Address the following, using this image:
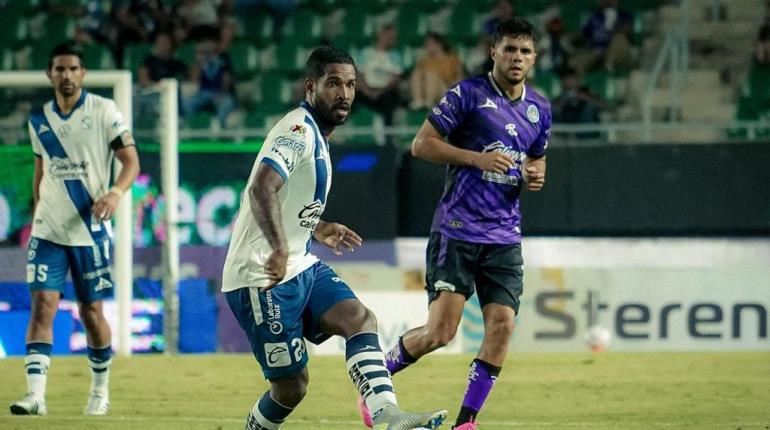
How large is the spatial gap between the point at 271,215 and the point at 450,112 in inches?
86.0

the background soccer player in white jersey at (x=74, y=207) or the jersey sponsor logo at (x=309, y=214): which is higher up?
the jersey sponsor logo at (x=309, y=214)

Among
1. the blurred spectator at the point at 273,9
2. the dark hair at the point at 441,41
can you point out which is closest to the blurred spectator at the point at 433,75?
the dark hair at the point at 441,41

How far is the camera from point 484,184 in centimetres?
784

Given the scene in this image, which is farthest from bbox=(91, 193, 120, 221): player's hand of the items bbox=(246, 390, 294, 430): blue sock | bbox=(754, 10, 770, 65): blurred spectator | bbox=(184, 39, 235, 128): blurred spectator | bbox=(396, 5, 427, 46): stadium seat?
bbox=(754, 10, 770, 65): blurred spectator

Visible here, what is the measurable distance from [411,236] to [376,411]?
9.69 metres

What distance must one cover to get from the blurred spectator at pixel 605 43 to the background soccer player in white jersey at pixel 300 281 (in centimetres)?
1219

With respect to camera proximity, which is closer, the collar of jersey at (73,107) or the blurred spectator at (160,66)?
the collar of jersey at (73,107)

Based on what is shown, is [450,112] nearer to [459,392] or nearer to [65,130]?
[65,130]

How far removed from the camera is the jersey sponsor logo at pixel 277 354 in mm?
6156

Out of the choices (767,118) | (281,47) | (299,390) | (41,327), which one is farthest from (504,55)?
(281,47)

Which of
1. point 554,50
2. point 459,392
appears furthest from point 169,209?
point 554,50

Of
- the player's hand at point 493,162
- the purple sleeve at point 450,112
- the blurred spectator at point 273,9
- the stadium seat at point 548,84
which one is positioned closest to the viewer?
the player's hand at point 493,162

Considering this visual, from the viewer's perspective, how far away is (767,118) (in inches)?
663

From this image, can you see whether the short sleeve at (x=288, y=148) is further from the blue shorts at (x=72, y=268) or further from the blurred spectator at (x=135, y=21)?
the blurred spectator at (x=135, y=21)
